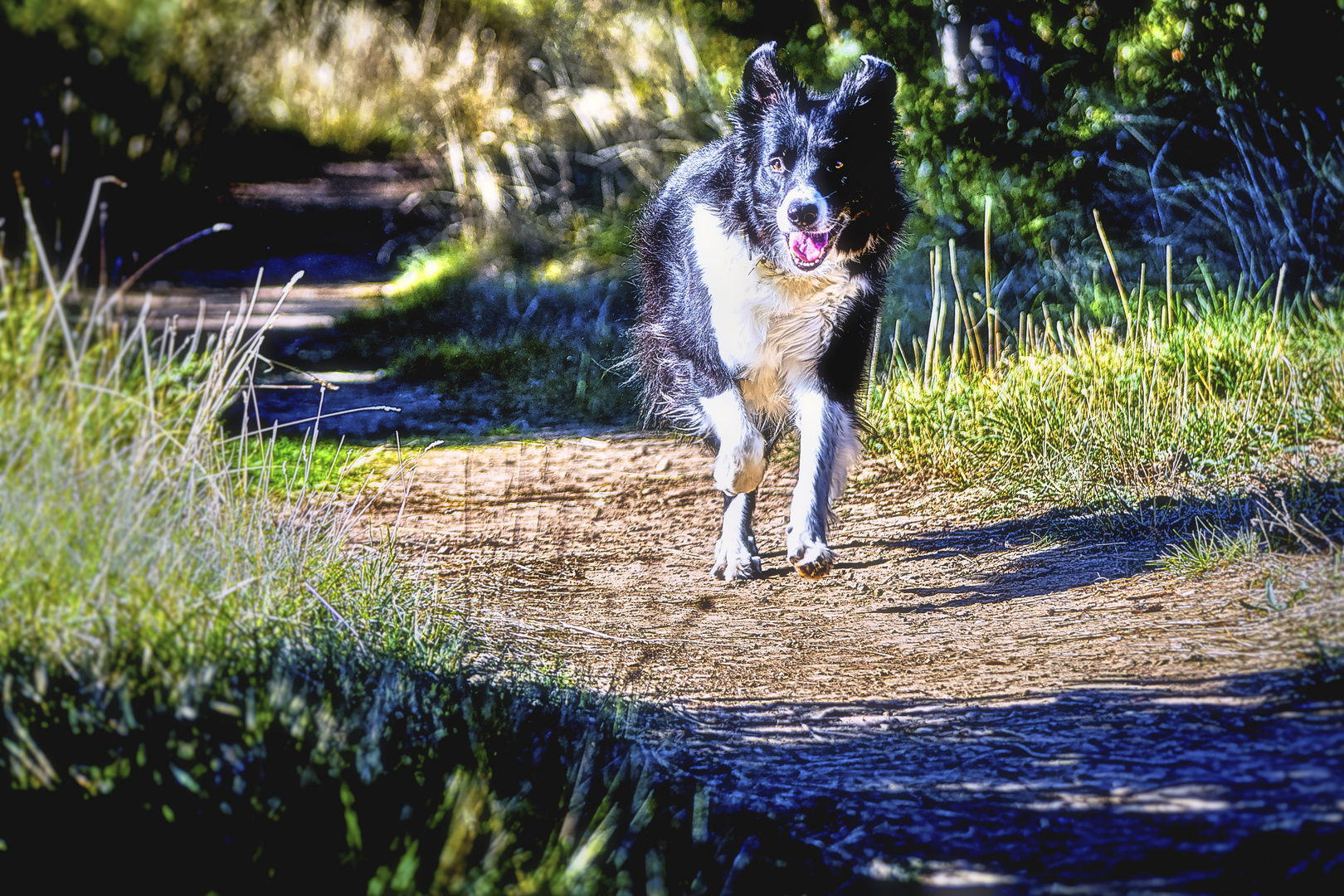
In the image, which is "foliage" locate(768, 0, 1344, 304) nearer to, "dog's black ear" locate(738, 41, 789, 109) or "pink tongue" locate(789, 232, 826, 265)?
"dog's black ear" locate(738, 41, 789, 109)

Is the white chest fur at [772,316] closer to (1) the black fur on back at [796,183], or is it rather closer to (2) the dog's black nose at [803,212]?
(1) the black fur on back at [796,183]

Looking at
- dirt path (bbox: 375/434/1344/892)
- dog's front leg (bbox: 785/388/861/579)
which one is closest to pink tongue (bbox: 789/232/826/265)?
dog's front leg (bbox: 785/388/861/579)

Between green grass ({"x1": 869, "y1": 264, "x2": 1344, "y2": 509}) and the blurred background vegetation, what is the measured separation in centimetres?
61

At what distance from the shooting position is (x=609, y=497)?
5758 millimetres

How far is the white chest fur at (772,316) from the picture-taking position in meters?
4.73

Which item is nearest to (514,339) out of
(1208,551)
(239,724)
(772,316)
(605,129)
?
(605,129)

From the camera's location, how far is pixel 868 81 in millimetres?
4590

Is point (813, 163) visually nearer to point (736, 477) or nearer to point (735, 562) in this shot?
point (736, 477)

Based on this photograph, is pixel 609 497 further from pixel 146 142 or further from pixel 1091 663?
pixel 146 142

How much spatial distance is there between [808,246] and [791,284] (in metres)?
0.21

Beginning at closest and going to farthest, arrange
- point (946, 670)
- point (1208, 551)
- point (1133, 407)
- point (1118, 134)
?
point (946, 670) → point (1208, 551) → point (1133, 407) → point (1118, 134)

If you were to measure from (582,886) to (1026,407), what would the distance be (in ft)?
12.8

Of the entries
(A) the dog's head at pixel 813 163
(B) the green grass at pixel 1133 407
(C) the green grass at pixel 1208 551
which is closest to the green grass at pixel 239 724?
(C) the green grass at pixel 1208 551

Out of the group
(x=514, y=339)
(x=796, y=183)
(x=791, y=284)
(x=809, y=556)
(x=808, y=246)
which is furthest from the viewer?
(x=514, y=339)
